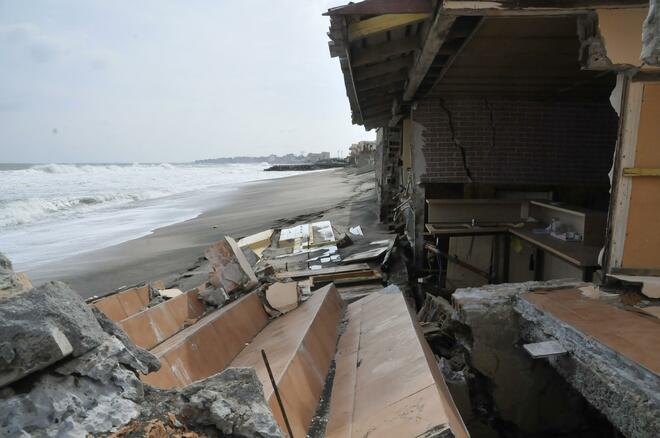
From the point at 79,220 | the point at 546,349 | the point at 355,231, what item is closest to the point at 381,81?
the point at 355,231

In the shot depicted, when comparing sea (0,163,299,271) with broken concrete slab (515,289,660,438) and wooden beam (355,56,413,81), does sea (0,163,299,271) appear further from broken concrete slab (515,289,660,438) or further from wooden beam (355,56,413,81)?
broken concrete slab (515,289,660,438)

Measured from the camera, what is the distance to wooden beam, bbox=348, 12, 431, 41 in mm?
3803

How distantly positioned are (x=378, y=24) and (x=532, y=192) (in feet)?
15.2

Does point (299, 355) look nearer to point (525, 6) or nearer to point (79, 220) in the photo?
point (525, 6)

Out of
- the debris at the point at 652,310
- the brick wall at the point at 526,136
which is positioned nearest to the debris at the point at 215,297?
the debris at the point at 652,310

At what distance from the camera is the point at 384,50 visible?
478 cm

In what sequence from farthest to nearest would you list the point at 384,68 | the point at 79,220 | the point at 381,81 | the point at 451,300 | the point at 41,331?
1. the point at 79,220
2. the point at 381,81
3. the point at 384,68
4. the point at 451,300
5. the point at 41,331

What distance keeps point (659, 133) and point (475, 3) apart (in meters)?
1.85

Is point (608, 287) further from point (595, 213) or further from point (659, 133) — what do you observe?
point (595, 213)

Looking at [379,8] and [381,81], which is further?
[381,81]

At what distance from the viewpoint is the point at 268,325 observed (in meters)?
3.63

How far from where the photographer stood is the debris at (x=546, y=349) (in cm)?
280

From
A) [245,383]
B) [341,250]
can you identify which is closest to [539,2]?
[245,383]

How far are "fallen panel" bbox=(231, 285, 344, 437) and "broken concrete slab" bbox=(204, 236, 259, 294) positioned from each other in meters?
0.57
